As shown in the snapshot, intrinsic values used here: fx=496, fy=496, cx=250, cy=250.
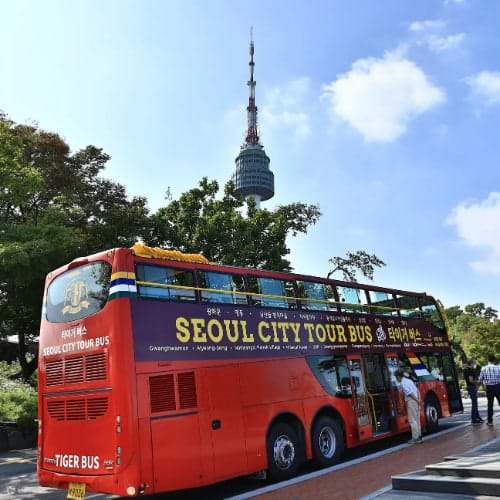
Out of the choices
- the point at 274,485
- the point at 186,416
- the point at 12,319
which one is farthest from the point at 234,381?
the point at 12,319

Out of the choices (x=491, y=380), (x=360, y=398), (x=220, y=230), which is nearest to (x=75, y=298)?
(x=360, y=398)

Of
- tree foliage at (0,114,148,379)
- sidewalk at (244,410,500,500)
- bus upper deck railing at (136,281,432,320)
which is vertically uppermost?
tree foliage at (0,114,148,379)

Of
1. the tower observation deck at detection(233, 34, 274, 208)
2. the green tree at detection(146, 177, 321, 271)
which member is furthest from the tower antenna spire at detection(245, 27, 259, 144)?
the green tree at detection(146, 177, 321, 271)

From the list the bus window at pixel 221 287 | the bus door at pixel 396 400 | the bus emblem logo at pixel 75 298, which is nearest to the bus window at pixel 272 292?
the bus window at pixel 221 287

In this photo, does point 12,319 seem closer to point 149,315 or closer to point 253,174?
point 149,315

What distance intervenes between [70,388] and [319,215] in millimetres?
24861

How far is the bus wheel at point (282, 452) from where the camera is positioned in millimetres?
8445

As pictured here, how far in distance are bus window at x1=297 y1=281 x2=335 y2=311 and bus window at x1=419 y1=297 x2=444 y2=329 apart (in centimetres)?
479

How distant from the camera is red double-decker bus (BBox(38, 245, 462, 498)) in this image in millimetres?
6781

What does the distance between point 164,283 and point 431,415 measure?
919cm

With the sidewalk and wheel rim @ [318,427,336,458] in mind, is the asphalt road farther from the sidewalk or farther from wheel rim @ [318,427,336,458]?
the sidewalk

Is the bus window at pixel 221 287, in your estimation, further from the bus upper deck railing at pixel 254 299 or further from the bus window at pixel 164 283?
the bus window at pixel 164 283

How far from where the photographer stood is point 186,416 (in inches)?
286

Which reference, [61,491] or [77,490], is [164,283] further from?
[61,491]
